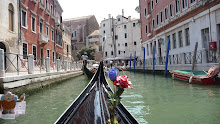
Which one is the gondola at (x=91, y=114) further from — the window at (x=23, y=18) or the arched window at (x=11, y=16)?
the window at (x=23, y=18)

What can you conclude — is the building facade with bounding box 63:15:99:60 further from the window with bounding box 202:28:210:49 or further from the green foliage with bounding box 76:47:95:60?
the window with bounding box 202:28:210:49

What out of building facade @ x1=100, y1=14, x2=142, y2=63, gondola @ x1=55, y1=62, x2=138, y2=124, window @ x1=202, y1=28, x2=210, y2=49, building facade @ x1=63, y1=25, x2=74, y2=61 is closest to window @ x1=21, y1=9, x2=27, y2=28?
gondola @ x1=55, y1=62, x2=138, y2=124

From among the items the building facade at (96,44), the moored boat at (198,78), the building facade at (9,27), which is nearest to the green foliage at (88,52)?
the building facade at (96,44)

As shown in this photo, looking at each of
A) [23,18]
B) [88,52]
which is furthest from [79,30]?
[23,18]

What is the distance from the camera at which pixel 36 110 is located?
13.1ft

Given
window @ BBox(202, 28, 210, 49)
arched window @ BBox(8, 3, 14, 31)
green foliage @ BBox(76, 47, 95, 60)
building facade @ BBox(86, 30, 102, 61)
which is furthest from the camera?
building facade @ BBox(86, 30, 102, 61)

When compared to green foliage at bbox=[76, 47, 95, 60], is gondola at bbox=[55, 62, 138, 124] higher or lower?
lower

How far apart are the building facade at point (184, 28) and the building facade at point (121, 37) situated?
49.9ft

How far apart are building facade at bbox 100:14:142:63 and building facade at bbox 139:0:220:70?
1522cm

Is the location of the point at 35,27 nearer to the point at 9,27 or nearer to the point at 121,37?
the point at 9,27

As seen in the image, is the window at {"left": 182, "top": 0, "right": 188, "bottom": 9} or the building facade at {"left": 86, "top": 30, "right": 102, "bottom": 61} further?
the building facade at {"left": 86, "top": 30, "right": 102, "bottom": 61}

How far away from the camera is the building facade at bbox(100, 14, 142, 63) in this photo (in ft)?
110

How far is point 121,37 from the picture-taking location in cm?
3466

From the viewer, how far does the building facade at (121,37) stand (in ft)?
110
